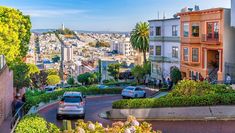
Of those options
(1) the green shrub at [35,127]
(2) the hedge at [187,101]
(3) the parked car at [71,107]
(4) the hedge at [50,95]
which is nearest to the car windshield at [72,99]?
(3) the parked car at [71,107]

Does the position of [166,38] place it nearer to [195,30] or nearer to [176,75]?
[176,75]

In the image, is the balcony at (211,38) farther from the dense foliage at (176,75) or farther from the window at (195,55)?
the dense foliage at (176,75)

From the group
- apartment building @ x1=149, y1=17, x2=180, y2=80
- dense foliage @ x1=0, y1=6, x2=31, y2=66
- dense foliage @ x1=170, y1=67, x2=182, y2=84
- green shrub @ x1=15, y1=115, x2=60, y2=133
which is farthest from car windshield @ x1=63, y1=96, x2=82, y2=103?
apartment building @ x1=149, y1=17, x2=180, y2=80

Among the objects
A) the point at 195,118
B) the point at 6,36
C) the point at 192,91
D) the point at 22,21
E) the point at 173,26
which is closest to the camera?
the point at 195,118

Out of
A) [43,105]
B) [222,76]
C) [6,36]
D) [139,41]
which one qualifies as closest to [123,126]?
[43,105]

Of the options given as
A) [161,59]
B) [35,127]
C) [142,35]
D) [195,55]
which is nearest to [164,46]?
[161,59]

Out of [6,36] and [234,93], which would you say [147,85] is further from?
[234,93]
